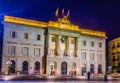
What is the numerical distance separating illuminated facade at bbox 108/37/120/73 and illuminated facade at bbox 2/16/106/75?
1622 centimetres

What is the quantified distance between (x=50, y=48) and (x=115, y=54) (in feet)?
122

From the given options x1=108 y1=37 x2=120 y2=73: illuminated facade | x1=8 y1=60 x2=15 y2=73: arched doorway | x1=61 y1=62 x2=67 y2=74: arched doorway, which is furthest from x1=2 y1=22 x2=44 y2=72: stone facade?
x1=108 y1=37 x2=120 y2=73: illuminated facade

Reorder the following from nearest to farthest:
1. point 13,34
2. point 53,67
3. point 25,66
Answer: point 13,34 → point 25,66 → point 53,67

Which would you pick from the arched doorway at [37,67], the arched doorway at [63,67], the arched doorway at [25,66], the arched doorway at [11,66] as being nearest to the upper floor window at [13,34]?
the arched doorway at [11,66]

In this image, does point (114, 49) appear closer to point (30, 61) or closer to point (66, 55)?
point (66, 55)

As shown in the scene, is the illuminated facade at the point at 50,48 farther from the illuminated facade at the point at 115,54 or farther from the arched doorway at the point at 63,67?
the illuminated facade at the point at 115,54

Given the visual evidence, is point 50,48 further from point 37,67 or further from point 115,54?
point 115,54

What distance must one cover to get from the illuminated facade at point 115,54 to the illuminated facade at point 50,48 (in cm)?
1622

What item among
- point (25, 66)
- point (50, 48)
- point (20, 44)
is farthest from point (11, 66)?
point (50, 48)

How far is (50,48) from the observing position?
66.8m

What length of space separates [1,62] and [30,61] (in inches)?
294

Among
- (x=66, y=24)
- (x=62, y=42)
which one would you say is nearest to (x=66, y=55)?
(x=62, y=42)

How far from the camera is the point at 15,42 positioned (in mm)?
60562

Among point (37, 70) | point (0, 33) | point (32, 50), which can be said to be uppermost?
point (0, 33)
